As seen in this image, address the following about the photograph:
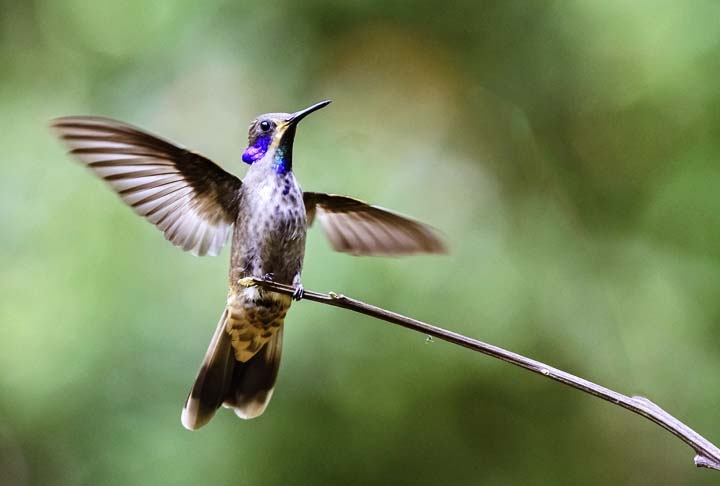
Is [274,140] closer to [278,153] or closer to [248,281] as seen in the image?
[278,153]

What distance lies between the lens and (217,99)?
2.97 meters

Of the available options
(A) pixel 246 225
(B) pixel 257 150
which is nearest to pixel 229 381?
(A) pixel 246 225

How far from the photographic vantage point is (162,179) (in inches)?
61.8

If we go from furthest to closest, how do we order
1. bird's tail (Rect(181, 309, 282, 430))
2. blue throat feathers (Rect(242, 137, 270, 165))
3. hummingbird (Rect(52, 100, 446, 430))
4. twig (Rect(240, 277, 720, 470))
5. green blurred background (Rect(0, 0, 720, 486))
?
1. green blurred background (Rect(0, 0, 720, 486))
2. bird's tail (Rect(181, 309, 282, 430))
3. blue throat feathers (Rect(242, 137, 270, 165))
4. hummingbird (Rect(52, 100, 446, 430))
5. twig (Rect(240, 277, 720, 470))

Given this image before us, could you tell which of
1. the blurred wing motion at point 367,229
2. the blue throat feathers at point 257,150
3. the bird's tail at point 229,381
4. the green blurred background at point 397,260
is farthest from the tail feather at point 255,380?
the green blurred background at point 397,260

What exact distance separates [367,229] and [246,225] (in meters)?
0.35

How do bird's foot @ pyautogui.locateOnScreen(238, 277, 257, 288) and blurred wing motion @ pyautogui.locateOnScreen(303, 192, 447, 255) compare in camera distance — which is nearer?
bird's foot @ pyautogui.locateOnScreen(238, 277, 257, 288)

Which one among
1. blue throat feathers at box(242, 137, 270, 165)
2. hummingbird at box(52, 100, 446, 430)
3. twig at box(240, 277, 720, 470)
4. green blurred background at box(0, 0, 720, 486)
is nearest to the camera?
twig at box(240, 277, 720, 470)

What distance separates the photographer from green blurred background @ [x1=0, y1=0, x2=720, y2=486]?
2469mm

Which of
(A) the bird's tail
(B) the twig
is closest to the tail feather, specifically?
(A) the bird's tail

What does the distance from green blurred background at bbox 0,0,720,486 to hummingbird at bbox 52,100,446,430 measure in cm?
62

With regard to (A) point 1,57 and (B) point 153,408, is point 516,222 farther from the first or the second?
(A) point 1,57

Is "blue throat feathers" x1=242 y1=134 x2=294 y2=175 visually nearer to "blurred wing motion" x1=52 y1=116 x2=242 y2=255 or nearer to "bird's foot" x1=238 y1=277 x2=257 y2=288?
"blurred wing motion" x1=52 y1=116 x2=242 y2=255

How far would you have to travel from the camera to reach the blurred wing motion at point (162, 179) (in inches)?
50.6
